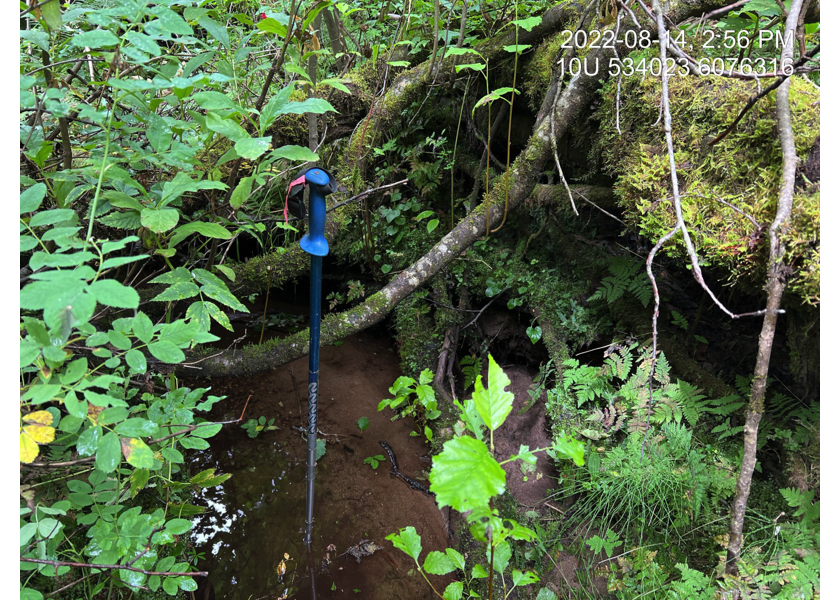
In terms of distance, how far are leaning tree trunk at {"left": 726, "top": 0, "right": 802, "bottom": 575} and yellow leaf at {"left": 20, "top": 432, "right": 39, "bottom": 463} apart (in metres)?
2.16

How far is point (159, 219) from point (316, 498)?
5.99 feet

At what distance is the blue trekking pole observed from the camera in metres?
2.07

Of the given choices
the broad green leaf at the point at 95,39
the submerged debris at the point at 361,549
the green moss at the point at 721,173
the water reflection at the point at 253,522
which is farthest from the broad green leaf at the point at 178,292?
the green moss at the point at 721,173

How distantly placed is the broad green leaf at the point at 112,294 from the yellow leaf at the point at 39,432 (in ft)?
1.73

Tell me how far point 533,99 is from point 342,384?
2390mm

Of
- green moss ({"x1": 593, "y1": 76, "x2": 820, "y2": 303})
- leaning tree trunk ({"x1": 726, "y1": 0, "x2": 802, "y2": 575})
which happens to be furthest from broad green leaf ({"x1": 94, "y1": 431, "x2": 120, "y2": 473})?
green moss ({"x1": 593, "y1": 76, "x2": 820, "y2": 303})

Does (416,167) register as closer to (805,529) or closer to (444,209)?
(444,209)

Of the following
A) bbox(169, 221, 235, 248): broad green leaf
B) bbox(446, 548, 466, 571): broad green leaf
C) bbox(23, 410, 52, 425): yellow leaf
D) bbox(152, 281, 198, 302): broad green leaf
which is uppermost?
bbox(169, 221, 235, 248): broad green leaf

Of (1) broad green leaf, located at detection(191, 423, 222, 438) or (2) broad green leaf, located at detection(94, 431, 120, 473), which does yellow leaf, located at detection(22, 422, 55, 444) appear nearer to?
(2) broad green leaf, located at detection(94, 431, 120, 473)

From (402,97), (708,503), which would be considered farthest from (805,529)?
(402,97)

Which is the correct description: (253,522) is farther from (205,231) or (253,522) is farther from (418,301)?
(418,301)

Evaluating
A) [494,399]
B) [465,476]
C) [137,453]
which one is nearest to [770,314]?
[494,399]

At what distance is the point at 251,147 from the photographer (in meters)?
1.38

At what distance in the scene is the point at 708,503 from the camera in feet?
6.93
